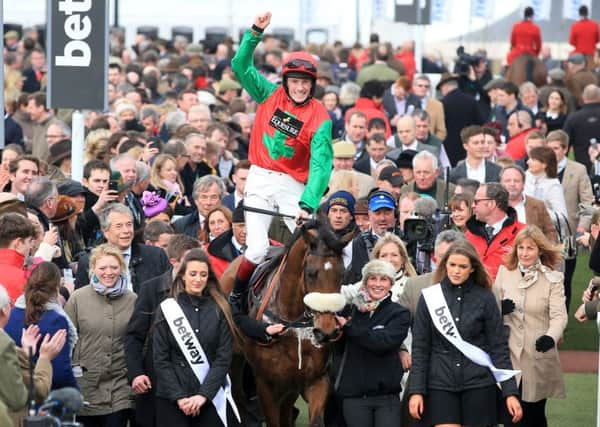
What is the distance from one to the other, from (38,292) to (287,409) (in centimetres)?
244

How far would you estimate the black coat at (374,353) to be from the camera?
10555 millimetres

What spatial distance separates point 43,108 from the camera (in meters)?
19.9

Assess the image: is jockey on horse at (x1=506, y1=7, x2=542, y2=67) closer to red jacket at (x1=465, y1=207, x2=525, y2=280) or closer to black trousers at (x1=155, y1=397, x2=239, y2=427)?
red jacket at (x1=465, y1=207, x2=525, y2=280)

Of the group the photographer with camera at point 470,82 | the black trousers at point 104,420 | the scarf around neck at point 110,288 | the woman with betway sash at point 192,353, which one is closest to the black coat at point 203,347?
the woman with betway sash at point 192,353

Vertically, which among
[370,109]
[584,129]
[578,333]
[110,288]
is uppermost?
[370,109]

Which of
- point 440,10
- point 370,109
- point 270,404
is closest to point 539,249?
point 270,404

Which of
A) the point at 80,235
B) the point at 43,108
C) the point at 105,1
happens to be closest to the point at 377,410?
the point at 80,235

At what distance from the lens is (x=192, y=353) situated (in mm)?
10320

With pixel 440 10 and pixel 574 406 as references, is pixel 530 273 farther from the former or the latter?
pixel 440 10

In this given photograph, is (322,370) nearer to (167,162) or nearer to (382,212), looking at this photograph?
Answer: (382,212)

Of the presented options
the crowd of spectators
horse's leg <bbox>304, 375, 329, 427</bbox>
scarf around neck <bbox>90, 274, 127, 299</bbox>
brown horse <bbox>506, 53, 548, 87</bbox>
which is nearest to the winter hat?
the crowd of spectators

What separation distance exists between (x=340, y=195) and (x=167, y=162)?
352 cm

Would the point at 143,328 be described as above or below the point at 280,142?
below

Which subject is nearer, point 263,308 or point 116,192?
point 263,308
